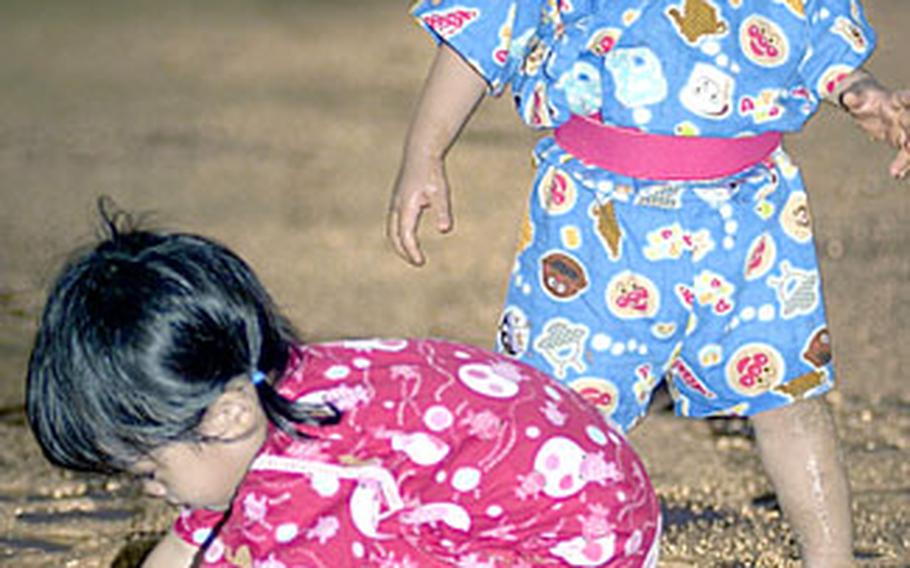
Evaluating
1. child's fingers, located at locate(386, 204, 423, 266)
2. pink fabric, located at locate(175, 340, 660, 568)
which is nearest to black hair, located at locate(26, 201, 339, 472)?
pink fabric, located at locate(175, 340, 660, 568)

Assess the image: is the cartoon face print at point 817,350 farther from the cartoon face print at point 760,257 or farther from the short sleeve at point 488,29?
the short sleeve at point 488,29

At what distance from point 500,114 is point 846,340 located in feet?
8.67

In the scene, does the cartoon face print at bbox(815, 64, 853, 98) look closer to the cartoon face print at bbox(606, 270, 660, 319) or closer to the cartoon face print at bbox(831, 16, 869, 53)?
the cartoon face print at bbox(831, 16, 869, 53)

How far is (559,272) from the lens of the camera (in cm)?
259

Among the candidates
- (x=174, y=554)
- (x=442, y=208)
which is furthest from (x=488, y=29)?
(x=174, y=554)

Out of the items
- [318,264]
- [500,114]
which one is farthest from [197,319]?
[500,114]

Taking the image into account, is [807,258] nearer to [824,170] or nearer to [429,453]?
[429,453]

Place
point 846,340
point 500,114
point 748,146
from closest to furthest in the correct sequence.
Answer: point 748,146
point 846,340
point 500,114

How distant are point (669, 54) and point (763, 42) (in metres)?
0.14

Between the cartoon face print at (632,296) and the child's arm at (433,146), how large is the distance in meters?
0.25

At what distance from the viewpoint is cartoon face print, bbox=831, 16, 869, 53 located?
2576 millimetres

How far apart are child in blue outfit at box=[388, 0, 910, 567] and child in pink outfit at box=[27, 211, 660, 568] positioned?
21 centimetres

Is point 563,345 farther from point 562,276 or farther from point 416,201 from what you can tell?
point 416,201

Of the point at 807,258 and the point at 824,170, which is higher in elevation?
the point at 807,258
